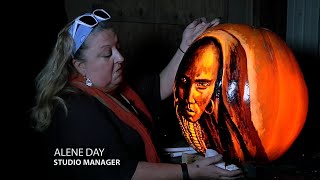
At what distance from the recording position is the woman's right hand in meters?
1.16

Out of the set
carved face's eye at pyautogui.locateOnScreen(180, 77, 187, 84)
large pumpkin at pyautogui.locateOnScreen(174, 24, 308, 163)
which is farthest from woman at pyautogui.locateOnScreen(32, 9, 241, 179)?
carved face's eye at pyautogui.locateOnScreen(180, 77, 187, 84)

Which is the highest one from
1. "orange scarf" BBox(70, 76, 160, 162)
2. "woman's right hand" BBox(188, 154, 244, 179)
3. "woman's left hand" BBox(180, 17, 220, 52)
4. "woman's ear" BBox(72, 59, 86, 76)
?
"woman's left hand" BBox(180, 17, 220, 52)

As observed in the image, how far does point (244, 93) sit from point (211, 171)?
24 centimetres

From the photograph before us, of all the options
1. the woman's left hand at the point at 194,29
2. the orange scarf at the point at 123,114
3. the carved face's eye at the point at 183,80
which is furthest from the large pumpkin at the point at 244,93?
the woman's left hand at the point at 194,29

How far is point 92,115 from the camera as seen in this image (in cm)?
129

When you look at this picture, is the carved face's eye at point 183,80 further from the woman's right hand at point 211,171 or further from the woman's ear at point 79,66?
the woman's ear at point 79,66

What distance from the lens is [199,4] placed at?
8.35 ft

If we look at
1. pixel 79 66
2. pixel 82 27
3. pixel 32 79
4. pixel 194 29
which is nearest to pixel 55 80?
pixel 79 66

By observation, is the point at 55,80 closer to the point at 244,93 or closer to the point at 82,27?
the point at 82,27

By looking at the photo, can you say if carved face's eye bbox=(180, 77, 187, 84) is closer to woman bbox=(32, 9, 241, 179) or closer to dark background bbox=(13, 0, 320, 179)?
woman bbox=(32, 9, 241, 179)

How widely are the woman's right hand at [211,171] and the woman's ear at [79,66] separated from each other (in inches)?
20.0

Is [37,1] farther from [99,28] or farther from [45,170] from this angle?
[45,170]

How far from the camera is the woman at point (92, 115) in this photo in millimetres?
1266

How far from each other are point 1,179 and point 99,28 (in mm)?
716
